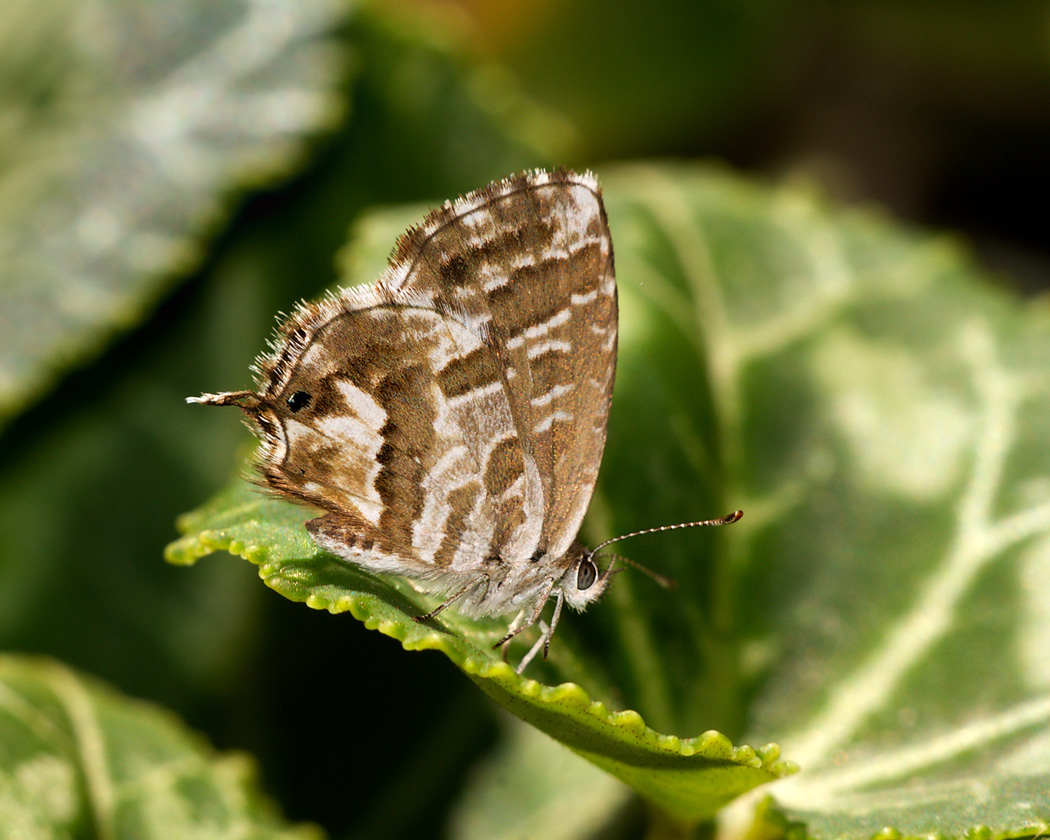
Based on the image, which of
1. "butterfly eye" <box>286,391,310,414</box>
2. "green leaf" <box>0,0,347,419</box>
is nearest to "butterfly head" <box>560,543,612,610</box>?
"butterfly eye" <box>286,391,310,414</box>

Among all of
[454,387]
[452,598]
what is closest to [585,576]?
[452,598]

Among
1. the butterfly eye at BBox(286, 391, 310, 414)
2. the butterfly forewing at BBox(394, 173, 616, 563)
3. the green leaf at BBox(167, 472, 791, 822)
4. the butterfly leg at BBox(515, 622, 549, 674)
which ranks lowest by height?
the green leaf at BBox(167, 472, 791, 822)

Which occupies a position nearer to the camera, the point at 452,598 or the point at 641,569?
the point at 452,598

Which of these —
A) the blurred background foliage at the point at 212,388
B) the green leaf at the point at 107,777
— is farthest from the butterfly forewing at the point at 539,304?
the blurred background foliage at the point at 212,388

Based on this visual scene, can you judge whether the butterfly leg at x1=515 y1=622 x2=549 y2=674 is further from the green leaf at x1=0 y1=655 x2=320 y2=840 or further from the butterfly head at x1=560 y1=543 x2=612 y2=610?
the green leaf at x1=0 y1=655 x2=320 y2=840

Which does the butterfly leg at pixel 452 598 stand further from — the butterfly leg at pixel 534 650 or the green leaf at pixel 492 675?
the butterfly leg at pixel 534 650

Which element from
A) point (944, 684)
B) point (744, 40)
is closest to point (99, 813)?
point (944, 684)

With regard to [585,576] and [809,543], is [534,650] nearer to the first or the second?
[585,576]
